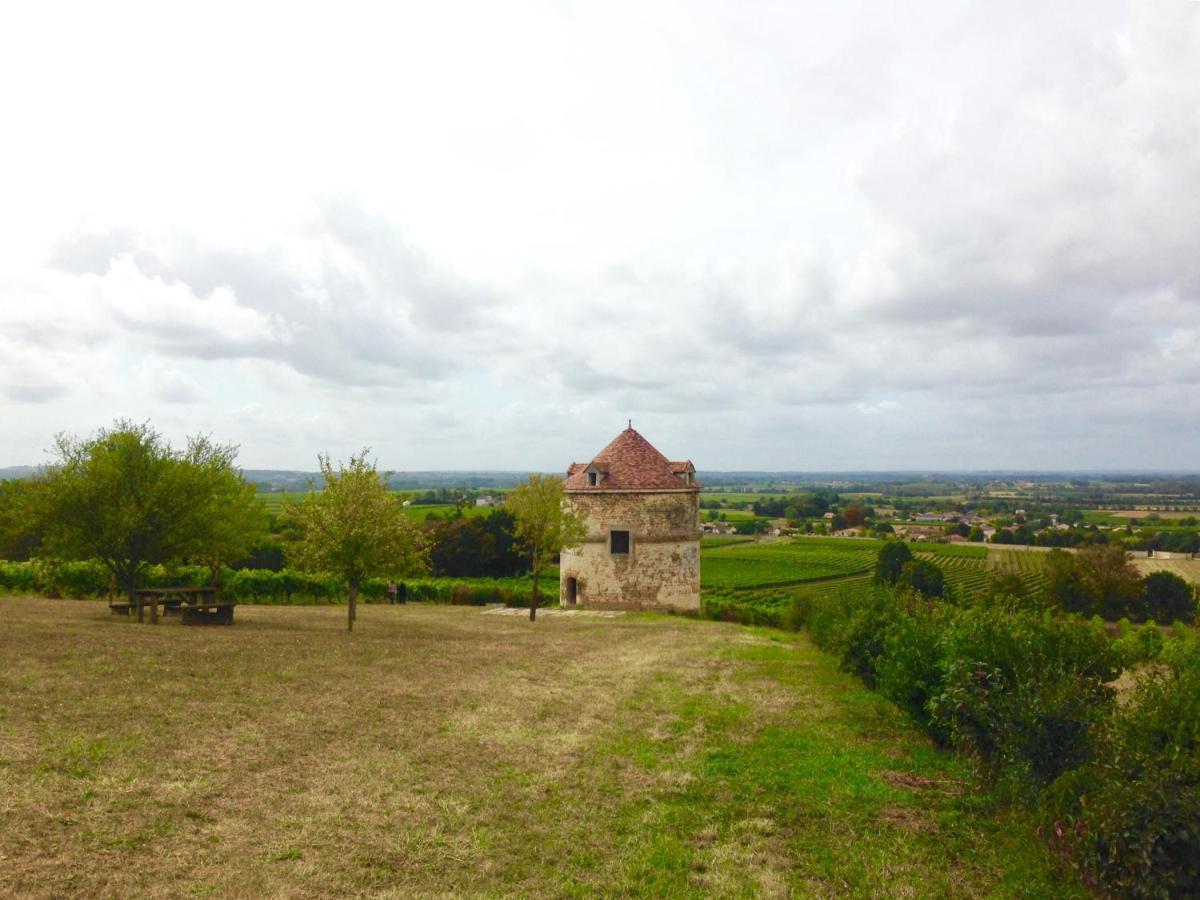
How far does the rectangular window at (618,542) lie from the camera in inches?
1339

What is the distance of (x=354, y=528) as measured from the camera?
21.2 m

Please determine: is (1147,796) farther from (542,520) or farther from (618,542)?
(618,542)

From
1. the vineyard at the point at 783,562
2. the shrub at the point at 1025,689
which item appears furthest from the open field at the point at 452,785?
the vineyard at the point at 783,562

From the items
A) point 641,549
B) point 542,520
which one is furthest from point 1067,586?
point 542,520

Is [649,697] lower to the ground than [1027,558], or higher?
higher

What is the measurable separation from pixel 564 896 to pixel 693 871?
138cm

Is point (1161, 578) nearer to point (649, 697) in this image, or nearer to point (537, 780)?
point (649, 697)

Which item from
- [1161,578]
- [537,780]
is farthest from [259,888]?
[1161,578]

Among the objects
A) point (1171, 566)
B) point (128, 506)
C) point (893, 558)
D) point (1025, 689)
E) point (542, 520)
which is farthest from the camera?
point (1171, 566)

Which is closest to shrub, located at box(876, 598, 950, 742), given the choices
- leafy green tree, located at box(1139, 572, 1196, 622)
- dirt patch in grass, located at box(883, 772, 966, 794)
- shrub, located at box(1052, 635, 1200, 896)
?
dirt patch in grass, located at box(883, 772, 966, 794)

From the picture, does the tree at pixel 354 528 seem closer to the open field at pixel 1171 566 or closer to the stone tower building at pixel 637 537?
the stone tower building at pixel 637 537

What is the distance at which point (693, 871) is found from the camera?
733 centimetres

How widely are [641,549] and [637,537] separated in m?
0.59

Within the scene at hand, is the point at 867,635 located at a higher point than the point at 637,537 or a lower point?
lower
